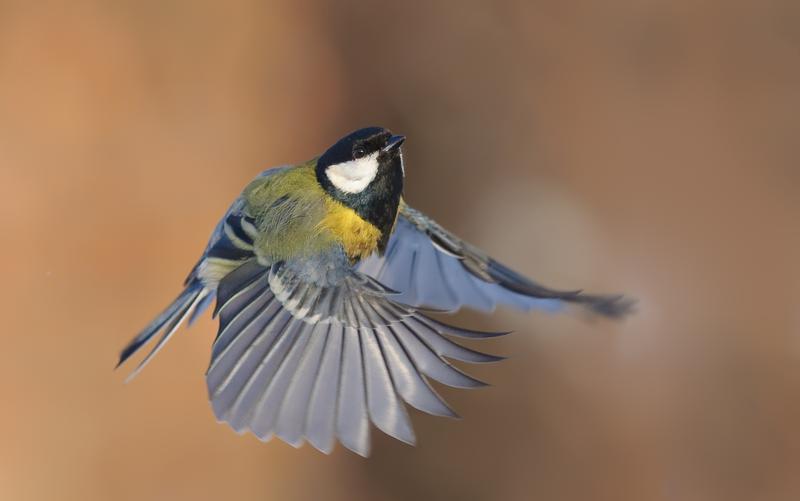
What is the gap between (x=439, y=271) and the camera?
52.8 inches

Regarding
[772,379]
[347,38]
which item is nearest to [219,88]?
[347,38]

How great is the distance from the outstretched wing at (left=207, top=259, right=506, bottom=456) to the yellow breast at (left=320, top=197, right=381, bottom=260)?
57 mm

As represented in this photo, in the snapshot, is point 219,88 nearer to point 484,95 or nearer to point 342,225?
point 484,95

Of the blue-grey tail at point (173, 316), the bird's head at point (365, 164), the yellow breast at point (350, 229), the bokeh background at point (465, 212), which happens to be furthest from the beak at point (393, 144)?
the bokeh background at point (465, 212)

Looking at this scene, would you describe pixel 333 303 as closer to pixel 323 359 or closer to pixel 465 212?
pixel 323 359

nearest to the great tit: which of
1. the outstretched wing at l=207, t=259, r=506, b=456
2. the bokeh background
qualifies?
the outstretched wing at l=207, t=259, r=506, b=456

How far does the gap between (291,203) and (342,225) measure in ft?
0.31

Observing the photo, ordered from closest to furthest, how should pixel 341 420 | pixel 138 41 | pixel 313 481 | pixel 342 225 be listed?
pixel 341 420
pixel 342 225
pixel 138 41
pixel 313 481

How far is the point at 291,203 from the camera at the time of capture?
1200 millimetres

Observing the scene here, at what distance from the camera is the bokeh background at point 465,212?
1880 millimetres

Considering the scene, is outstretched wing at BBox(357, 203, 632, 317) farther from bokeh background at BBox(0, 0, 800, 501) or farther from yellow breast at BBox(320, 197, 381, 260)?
bokeh background at BBox(0, 0, 800, 501)

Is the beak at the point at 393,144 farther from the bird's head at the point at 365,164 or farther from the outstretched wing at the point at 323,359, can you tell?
the outstretched wing at the point at 323,359

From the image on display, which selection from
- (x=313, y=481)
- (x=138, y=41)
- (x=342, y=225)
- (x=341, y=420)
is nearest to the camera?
(x=341, y=420)

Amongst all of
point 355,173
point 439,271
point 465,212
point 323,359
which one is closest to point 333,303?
point 323,359
